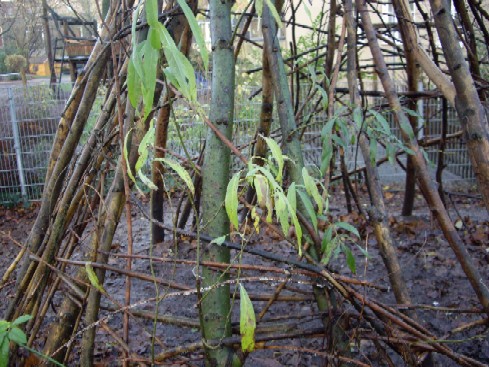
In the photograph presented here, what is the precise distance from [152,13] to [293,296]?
112 centimetres

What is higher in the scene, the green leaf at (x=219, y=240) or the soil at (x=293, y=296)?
the green leaf at (x=219, y=240)

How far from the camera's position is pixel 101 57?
186cm

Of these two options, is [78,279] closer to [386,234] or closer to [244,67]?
[386,234]

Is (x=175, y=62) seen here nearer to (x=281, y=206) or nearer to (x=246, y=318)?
(x=281, y=206)

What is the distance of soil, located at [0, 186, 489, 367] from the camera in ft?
5.53

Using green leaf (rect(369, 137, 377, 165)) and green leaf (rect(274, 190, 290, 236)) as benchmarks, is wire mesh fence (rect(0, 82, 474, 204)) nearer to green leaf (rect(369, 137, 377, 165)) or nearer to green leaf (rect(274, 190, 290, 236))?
green leaf (rect(369, 137, 377, 165))

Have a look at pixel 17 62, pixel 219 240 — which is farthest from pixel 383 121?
pixel 17 62

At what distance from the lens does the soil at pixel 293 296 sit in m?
1.69

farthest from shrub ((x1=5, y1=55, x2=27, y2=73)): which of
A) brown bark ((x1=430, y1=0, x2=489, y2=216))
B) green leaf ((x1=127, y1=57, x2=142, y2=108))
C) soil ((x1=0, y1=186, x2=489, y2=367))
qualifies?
green leaf ((x1=127, y1=57, x2=142, y2=108))

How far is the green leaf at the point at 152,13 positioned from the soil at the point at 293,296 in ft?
2.49

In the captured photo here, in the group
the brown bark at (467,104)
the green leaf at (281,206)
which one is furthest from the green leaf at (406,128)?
the green leaf at (281,206)

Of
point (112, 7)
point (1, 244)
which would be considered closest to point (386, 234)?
point (112, 7)

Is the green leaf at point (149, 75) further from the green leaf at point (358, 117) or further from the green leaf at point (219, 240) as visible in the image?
the green leaf at point (358, 117)

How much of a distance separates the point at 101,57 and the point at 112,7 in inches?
9.3
